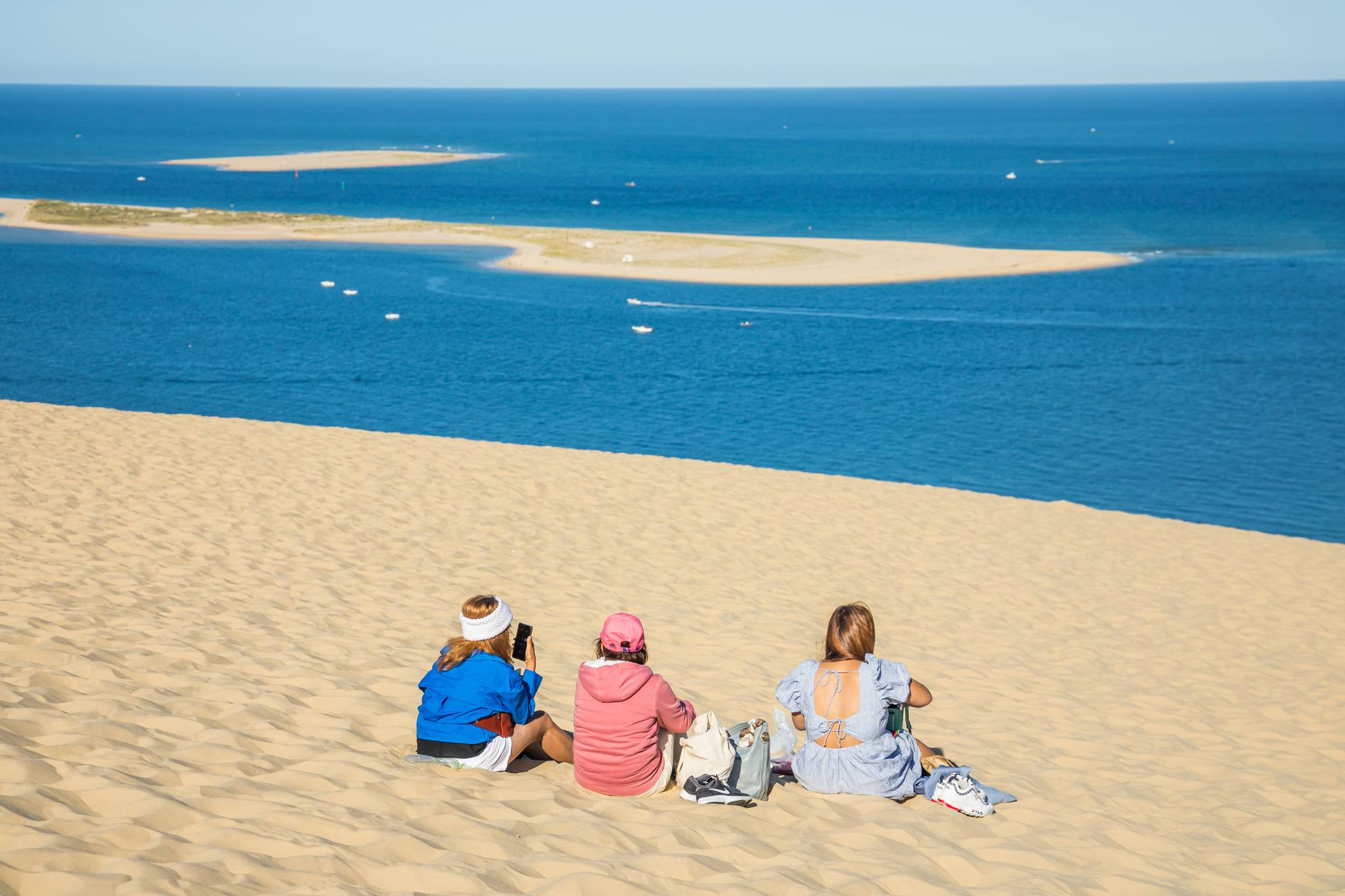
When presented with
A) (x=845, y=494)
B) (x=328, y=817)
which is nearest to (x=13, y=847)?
(x=328, y=817)

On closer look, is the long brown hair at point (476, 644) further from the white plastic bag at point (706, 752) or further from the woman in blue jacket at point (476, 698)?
the white plastic bag at point (706, 752)

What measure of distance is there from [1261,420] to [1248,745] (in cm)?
2198

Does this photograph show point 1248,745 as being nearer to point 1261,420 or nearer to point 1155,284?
point 1261,420

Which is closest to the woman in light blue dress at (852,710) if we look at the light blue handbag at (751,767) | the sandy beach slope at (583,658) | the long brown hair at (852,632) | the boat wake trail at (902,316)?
the long brown hair at (852,632)

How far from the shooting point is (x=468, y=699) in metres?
5.93

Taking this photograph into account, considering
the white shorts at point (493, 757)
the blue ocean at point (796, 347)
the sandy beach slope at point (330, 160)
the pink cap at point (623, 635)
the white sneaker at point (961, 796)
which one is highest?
the sandy beach slope at point (330, 160)

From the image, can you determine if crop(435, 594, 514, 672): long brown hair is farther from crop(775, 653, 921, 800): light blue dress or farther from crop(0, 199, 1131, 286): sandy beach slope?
crop(0, 199, 1131, 286): sandy beach slope

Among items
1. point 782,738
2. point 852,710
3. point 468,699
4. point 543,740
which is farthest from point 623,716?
point 852,710

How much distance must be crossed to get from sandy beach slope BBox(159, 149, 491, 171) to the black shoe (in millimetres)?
108070

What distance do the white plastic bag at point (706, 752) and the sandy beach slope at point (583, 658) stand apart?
0.20m

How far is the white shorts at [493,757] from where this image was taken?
5.98 m

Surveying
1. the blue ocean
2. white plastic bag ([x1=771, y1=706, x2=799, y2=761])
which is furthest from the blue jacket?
the blue ocean

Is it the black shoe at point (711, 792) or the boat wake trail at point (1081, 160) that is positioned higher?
the boat wake trail at point (1081, 160)

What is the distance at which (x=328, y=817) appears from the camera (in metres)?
5.03
